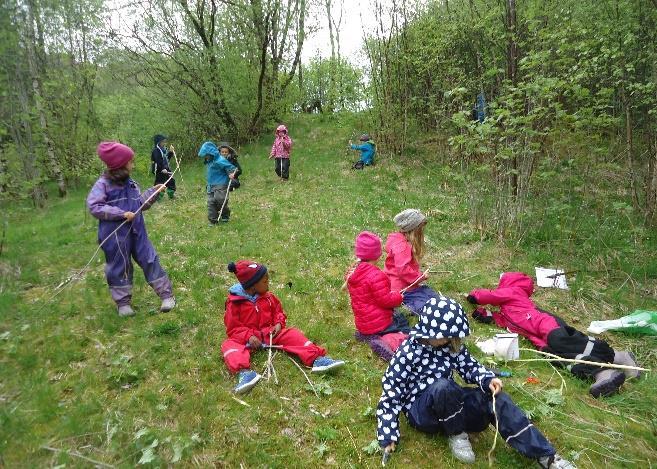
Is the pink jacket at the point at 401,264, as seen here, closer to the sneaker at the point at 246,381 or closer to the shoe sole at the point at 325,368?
the shoe sole at the point at 325,368

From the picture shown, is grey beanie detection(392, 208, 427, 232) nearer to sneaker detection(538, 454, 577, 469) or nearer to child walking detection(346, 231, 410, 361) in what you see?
child walking detection(346, 231, 410, 361)

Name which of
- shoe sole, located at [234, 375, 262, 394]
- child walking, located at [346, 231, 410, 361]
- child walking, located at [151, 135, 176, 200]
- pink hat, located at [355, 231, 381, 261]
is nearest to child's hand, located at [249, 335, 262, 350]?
shoe sole, located at [234, 375, 262, 394]

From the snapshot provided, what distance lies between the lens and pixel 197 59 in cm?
1869

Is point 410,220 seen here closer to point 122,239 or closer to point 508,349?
point 508,349

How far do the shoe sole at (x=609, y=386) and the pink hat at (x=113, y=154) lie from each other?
667 cm

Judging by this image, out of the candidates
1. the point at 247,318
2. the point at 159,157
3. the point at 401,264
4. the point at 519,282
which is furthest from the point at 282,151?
the point at 247,318

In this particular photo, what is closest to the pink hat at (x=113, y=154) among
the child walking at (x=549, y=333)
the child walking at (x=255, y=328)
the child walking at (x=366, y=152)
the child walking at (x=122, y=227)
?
the child walking at (x=122, y=227)

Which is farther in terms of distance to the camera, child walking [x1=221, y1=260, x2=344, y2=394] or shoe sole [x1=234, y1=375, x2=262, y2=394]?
child walking [x1=221, y1=260, x2=344, y2=394]

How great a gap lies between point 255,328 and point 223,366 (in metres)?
0.59

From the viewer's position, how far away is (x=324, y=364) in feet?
16.4

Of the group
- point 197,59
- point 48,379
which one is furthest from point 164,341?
point 197,59

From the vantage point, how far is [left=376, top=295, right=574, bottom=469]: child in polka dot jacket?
356 cm

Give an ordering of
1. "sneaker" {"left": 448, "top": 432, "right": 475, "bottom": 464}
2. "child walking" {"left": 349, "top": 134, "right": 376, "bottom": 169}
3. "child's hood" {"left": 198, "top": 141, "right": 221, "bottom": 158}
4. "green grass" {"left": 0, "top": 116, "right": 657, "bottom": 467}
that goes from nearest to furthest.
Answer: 1. "sneaker" {"left": 448, "top": 432, "right": 475, "bottom": 464}
2. "green grass" {"left": 0, "top": 116, "right": 657, "bottom": 467}
3. "child's hood" {"left": 198, "top": 141, "right": 221, "bottom": 158}
4. "child walking" {"left": 349, "top": 134, "right": 376, "bottom": 169}

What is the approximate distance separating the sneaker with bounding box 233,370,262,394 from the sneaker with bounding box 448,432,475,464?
2.14 metres
